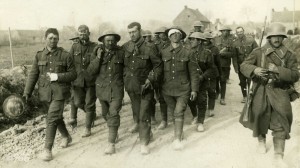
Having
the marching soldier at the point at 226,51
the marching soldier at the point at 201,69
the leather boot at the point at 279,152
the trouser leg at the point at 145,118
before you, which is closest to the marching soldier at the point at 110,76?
the trouser leg at the point at 145,118

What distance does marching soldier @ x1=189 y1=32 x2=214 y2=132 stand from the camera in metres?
7.82

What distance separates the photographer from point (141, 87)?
663cm

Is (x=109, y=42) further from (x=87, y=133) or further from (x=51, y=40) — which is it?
(x=87, y=133)

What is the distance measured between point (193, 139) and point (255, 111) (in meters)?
1.62

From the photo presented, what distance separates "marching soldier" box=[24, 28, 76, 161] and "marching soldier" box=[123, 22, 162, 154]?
3.36ft

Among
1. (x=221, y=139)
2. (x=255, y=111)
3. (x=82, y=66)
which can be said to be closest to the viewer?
(x=255, y=111)

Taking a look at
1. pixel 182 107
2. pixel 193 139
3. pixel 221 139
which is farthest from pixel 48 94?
pixel 221 139

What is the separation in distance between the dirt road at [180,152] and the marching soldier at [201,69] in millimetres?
435

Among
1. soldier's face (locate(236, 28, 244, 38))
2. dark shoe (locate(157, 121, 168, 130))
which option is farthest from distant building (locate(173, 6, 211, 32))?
dark shoe (locate(157, 121, 168, 130))

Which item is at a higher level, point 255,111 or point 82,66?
point 82,66

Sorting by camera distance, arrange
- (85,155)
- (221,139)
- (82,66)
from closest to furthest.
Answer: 1. (85,155)
2. (221,139)
3. (82,66)

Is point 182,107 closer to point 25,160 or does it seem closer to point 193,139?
point 193,139

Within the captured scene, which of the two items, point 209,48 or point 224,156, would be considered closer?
point 224,156

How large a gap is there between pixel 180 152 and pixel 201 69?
8.25ft
